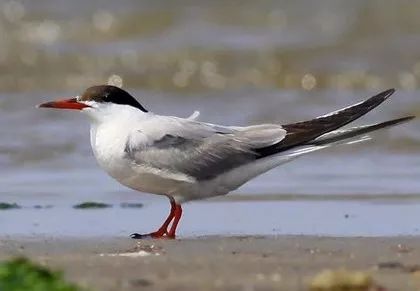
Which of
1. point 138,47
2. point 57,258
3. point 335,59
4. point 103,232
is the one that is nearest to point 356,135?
point 103,232

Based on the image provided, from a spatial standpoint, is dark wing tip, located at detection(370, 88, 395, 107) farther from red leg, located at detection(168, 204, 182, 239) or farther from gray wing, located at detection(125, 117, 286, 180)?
red leg, located at detection(168, 204, 182, 239)

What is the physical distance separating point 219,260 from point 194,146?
5.75 ft

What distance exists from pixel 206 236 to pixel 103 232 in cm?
59

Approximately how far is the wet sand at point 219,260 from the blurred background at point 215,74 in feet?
6.25

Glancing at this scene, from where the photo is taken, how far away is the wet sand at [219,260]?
4648 millimetres

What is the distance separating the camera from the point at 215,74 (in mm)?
13922

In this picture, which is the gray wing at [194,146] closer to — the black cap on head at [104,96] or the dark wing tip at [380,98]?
the black cap on head at [104,96]

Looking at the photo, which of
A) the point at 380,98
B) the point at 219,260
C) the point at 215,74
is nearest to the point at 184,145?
the point at 380,98

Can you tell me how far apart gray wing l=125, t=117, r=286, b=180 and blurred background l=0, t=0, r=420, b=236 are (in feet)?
4.21

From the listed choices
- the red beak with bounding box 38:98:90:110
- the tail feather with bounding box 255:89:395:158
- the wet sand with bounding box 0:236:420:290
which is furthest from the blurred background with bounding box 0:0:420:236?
the wet sand with bounding box 0:236:420:290

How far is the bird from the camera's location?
6.80m

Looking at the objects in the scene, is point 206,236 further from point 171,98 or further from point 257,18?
point 257,18

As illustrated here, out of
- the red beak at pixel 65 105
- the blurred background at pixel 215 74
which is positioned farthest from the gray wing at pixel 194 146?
the blurred background at pixel 215 74

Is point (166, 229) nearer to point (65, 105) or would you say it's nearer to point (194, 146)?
point (194, 146)
